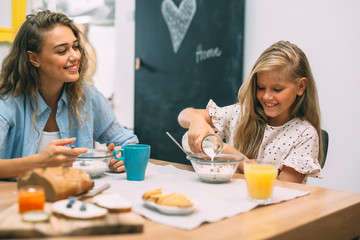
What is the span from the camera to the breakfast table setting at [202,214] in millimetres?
668

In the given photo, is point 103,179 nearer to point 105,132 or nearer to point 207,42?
point 105,132

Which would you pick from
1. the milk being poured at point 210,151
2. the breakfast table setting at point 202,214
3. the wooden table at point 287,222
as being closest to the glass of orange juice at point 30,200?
the breakfast table setting at point 202,214

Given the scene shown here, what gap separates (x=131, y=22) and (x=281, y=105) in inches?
112

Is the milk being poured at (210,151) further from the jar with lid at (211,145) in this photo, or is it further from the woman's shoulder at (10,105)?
the woman's shoulder at (10,105)

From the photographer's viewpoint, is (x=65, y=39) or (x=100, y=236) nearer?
(x=100, y=236)

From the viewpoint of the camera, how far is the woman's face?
1.53 meters

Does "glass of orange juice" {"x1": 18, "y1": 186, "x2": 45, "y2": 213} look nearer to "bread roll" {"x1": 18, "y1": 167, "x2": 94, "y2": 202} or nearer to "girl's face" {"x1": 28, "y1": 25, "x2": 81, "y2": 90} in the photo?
"bread roll" {"x1": 18, "y1": 167, "x2": 94, "y2": 202}

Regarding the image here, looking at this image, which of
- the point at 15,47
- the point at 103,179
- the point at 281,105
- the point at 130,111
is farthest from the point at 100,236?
the point at 130,111

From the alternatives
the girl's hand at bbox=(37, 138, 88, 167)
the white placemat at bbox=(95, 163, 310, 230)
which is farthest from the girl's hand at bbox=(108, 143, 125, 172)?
the girl's hand at bbox=(37, 138, 88, 167)

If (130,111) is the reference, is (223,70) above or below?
above

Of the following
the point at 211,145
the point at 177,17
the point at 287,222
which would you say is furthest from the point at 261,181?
the point at 177,17

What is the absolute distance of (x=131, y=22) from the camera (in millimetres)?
4004

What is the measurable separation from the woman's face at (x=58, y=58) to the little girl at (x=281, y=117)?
1.84ft

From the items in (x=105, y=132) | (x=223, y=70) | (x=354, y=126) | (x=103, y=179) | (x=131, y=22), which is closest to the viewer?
(x=103, y=179)
